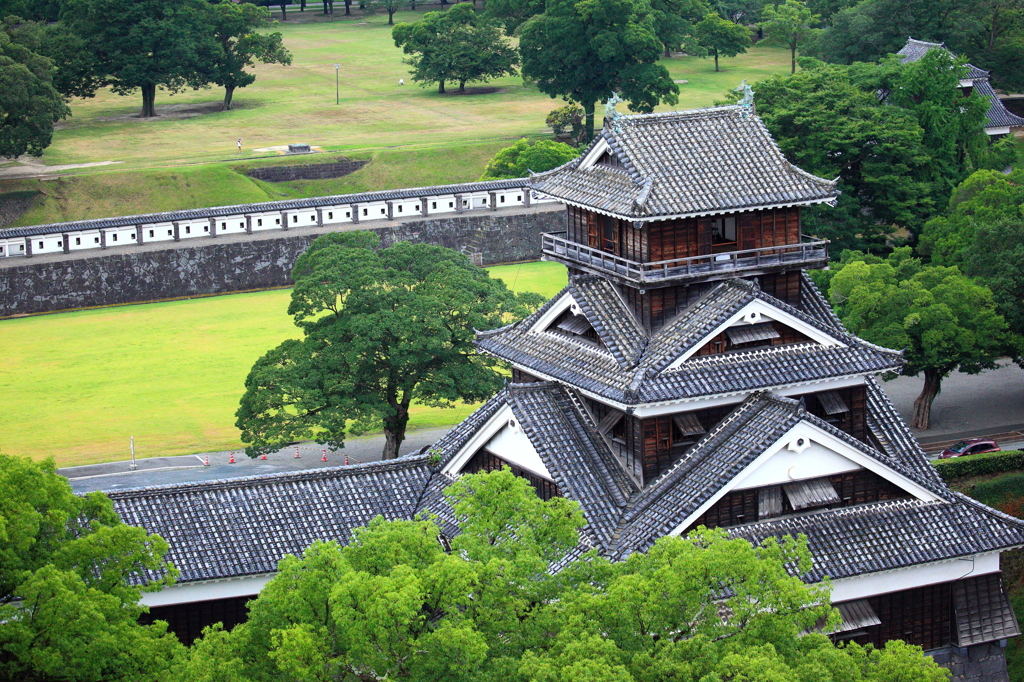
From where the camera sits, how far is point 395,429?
42000mm

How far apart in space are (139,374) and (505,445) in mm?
29255

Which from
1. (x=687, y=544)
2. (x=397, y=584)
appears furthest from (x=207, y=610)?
(x=687, y=544)

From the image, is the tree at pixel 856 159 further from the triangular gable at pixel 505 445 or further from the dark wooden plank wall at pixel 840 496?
the dark wooden plank wall at pixel 840 496

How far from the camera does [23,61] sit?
2931 inches

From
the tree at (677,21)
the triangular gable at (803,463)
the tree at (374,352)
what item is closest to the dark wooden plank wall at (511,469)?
the triangular gable at (803,463)

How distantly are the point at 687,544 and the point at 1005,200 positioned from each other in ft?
111

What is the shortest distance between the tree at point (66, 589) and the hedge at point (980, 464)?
70.4 ft

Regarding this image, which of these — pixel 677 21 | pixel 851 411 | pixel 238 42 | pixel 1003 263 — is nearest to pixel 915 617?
pixel 851 411

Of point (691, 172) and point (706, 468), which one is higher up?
point (691, 172)

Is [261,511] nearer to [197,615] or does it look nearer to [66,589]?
[197,615]

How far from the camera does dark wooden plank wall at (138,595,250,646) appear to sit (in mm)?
27312

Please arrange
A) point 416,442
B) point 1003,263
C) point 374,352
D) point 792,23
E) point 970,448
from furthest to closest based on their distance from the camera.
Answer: point 792,23 < point 416,442 < point 1003,263 < point 374,352 < point 970,448

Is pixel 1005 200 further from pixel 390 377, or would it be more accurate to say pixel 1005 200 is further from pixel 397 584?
pixel 397 584

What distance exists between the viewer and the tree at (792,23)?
102 m
